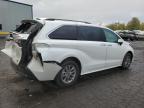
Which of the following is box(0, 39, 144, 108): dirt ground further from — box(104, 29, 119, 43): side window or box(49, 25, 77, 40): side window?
box(49, 25, 77, 40): side window

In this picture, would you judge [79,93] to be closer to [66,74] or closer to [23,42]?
[66,74]

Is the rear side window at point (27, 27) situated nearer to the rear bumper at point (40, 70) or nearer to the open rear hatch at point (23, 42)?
the open rear hatch at point (23, 42)

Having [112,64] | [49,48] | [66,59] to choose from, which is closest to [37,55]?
[49,48]

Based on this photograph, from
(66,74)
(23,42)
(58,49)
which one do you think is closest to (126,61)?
(66,74)

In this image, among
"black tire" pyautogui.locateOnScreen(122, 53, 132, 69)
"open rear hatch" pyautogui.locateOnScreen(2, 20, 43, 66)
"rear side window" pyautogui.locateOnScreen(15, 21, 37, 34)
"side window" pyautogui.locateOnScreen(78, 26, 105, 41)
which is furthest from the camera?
"black tire" pyautogui.locateOnScreen(122, 53, 132, 69)

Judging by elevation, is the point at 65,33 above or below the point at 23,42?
above

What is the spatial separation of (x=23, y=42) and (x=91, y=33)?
2324 millimetres

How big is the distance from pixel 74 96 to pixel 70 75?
0.91 metres

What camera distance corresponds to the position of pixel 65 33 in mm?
5711

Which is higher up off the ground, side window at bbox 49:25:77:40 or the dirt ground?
side window at bbox 49:25:77:40

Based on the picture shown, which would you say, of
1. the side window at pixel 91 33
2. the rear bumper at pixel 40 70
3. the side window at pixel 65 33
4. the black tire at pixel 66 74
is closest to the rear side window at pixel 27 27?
the side window at pixel 65 33

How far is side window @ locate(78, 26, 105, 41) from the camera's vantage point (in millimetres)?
6199

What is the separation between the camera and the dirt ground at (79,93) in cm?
455

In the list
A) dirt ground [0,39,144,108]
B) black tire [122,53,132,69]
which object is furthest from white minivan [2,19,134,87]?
black tire [122,53,132,69]
